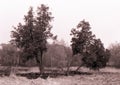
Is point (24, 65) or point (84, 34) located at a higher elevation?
point (84, 34)

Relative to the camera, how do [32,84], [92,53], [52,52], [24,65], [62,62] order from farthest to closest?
1. [52,52]
2. [62,62]
3. [24,65]
4. [92,53]
5. [32,84]

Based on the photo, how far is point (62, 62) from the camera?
264 feet

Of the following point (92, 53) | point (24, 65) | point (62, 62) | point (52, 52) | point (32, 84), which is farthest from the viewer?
point (52, 52)

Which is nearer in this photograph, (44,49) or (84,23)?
(44,49)

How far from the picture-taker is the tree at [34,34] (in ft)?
172

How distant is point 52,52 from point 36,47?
34640mm

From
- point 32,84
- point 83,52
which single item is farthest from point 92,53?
point 32,84

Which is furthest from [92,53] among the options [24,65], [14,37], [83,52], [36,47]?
[24,65]

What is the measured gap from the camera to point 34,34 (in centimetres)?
5341

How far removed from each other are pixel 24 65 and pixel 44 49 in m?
21.2

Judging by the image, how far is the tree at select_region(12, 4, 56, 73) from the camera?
52.4 metres

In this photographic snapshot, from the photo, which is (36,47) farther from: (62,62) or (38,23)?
(62,62)

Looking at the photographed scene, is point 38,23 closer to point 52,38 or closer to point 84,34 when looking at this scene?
point 52,38

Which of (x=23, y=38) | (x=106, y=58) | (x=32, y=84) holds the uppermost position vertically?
(x=23, y=38)
